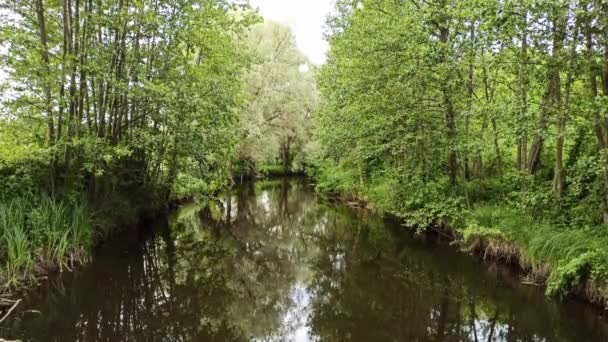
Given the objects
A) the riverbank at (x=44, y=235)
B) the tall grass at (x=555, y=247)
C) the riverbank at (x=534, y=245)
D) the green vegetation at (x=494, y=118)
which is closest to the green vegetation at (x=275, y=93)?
the green vegetation at (x=494, y=118)

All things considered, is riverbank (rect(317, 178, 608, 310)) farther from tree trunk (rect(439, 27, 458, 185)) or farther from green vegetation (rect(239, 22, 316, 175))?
green vegetation (rect(239, 22, 316, 175))

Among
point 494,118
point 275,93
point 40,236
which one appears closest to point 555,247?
point 494,118

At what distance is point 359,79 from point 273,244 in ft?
21.7

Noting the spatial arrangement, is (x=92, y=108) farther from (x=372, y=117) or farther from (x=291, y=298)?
(x=372, y=117)

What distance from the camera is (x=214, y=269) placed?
10781mm

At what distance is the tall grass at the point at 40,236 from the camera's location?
8.02 meters

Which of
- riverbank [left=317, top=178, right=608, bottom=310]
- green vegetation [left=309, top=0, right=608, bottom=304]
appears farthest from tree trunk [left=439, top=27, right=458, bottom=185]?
riverbank [left=317, top=178, right=608, bottom=310]

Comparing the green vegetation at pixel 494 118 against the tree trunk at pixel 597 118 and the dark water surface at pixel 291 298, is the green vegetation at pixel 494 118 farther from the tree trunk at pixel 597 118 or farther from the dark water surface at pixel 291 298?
the dark water surface at pixel 291 298

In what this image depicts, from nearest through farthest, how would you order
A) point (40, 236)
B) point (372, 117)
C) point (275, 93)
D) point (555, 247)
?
point (555, 247), point (40, 236), point (372, 117), point (275, 93)

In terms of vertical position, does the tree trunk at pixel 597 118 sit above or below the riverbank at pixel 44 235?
above

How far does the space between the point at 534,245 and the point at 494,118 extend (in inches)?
131

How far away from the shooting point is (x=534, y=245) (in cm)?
892

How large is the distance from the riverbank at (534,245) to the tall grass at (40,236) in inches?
382

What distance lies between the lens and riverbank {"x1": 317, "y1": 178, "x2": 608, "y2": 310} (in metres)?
7.48
